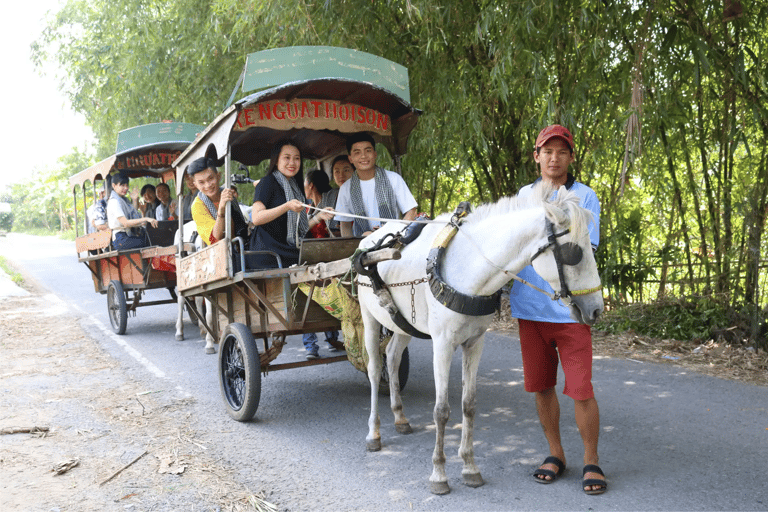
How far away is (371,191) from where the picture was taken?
4.89 meters

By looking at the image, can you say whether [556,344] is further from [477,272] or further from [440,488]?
[440,488]

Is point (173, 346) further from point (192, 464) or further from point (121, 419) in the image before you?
point (192, 464)

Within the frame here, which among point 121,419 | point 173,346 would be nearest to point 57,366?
point 173,346

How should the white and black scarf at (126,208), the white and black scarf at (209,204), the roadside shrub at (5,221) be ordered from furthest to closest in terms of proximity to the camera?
the roadside shrub at (5,221) < the white and black scarf at (126,208) < the white and black scarf at (209,204)

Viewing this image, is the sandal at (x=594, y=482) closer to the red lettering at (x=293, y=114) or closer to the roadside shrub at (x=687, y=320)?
the red lettering at (x=293, y=114)

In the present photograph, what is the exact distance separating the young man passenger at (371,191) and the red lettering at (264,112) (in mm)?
724

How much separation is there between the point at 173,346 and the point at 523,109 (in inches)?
203

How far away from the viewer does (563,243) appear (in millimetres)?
2875

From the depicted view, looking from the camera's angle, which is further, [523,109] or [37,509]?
[523,109]

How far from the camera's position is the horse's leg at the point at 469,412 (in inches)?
136

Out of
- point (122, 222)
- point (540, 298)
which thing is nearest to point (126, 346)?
point (122, 222)

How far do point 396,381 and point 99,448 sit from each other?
2082mm

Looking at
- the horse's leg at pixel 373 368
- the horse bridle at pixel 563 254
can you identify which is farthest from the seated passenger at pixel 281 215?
the horse bridle at pixel 563 254

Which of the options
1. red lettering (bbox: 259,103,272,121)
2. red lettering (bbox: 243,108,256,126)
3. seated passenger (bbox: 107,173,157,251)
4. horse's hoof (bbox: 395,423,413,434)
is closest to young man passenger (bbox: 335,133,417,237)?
red lettering (bbox: 259,103,272,121)
